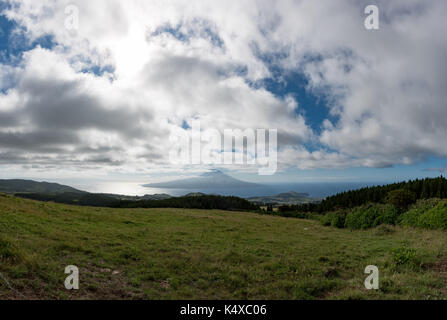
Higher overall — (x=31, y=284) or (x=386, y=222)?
(x=31, y=284)

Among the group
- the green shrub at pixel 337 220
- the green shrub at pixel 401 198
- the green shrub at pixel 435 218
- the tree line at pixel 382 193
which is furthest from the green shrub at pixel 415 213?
the tree line at pixel 382 193

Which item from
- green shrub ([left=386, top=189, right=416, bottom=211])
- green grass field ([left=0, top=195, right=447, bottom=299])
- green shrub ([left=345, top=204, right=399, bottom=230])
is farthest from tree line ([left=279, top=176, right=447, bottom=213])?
green grass field ([left=0, top=195, right=447, bottom=299])

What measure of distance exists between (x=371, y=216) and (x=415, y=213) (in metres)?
4.74

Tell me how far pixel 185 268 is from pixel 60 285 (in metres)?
4.72

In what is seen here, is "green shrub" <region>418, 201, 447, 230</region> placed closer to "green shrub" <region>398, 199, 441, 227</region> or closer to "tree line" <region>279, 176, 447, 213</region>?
"green shrub" <region>398, 199, 441, 227</region>

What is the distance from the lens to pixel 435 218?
871 inches

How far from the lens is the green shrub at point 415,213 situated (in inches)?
975

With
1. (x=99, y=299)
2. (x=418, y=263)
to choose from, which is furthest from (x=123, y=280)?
(x=418, y=263)

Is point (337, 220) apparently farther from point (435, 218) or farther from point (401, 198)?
point (435, 218)

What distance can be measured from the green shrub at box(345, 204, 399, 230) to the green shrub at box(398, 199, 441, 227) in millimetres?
1143

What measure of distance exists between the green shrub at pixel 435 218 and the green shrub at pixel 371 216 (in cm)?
380
